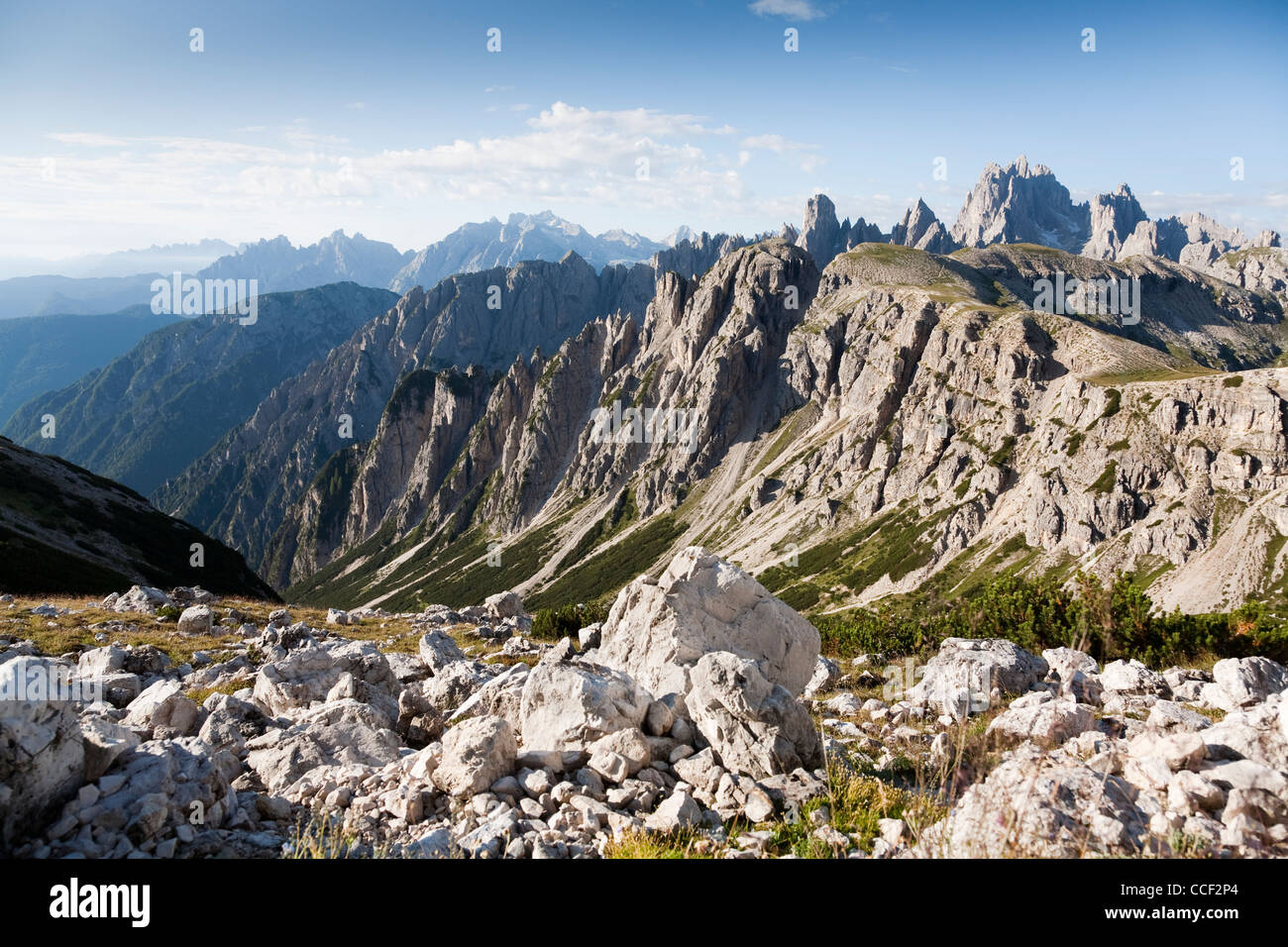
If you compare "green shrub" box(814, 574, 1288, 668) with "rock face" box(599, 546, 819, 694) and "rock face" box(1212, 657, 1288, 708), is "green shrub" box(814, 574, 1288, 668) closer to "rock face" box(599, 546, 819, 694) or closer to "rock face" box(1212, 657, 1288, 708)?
"rock face" box(1212, 657, 1288, 708)

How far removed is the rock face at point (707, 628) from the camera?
2064 cm

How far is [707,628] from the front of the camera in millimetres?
21141

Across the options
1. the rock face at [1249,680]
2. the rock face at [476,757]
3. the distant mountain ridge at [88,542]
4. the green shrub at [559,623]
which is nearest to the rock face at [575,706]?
the rock face at [476,757]

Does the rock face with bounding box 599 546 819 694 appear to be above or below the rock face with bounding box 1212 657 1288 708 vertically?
above

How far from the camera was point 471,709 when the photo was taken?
17672 mm

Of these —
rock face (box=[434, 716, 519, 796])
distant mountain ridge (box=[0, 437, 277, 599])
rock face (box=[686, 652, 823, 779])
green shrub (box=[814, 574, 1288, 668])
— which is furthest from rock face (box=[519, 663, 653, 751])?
distant mountain ridge (box=[0, 437, 277, 599])

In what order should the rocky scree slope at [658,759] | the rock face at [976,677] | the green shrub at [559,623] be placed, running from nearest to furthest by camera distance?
the rocky scree slope at [658,759]
the rock face at [976,677]
the green shrub at [559,623]

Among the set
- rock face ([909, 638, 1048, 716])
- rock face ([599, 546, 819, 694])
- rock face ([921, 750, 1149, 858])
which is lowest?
rock face ([909, 638, 1048, 716])

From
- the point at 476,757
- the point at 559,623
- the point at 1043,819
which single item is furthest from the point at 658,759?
the point at 559,623

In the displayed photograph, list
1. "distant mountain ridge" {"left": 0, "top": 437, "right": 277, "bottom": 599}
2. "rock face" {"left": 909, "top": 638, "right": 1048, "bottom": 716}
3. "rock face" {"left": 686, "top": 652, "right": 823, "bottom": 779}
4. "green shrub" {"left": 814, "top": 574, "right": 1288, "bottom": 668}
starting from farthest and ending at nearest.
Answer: "distant mountain ridge" {"left": 0, "top": 437, "right": 277, "bottom": 599}
"green shrub" {"left": 814, "top": 574, "right": 1288, "bottom": 668}
"rock face" {"left": 909, "top": 638, "right": 1048, "bottom": 716}
"rock face" {"left": 686, "top": 652, "right": 823, "bottom": 779}

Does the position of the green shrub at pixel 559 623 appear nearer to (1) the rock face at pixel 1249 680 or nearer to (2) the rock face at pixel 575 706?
(2) the rock face at pixel 575 706

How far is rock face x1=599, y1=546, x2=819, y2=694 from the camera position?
67.7ft
